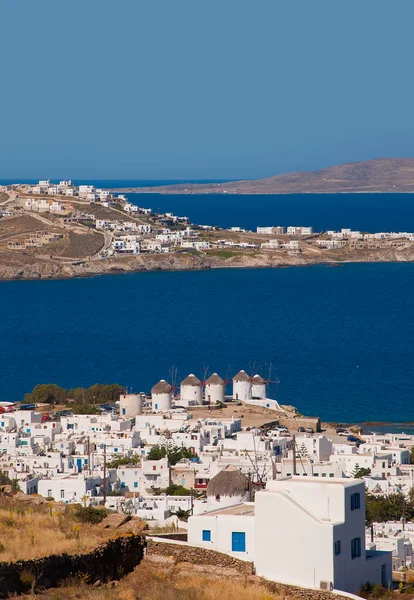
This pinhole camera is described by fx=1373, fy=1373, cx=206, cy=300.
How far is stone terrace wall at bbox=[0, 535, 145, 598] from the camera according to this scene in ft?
29.9

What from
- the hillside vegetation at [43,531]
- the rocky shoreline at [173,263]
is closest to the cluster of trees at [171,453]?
the hillside vegetation at [43,531]

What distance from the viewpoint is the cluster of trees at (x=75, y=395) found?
36.5 m

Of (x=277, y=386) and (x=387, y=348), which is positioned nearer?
(x=277, y=386)

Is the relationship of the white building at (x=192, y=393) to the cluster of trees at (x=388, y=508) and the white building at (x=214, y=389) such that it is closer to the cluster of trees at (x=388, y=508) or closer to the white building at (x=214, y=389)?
the white building at (x=214, y=389)

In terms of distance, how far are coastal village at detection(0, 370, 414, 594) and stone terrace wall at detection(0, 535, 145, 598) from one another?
0.46 metres

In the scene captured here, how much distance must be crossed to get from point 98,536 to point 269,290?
67.7 metres

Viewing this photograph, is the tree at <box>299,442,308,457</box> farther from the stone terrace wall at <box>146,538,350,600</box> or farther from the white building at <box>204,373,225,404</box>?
the stone terrace wall at <box>146,538,350,600</box>

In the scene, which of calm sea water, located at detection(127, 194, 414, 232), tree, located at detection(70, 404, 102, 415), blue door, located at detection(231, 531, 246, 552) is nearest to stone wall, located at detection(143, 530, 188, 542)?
blue door, located at detection(231, 531, 246, 552)

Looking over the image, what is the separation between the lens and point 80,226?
100188 millimetres

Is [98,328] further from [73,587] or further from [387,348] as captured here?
[73,587]

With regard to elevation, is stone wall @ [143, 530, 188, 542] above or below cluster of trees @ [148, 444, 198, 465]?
above

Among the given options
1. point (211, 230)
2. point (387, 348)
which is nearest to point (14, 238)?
point (211, 230)

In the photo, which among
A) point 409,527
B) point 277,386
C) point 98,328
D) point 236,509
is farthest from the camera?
point 98,328

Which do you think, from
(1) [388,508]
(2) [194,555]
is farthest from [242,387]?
(2) [194,555]
